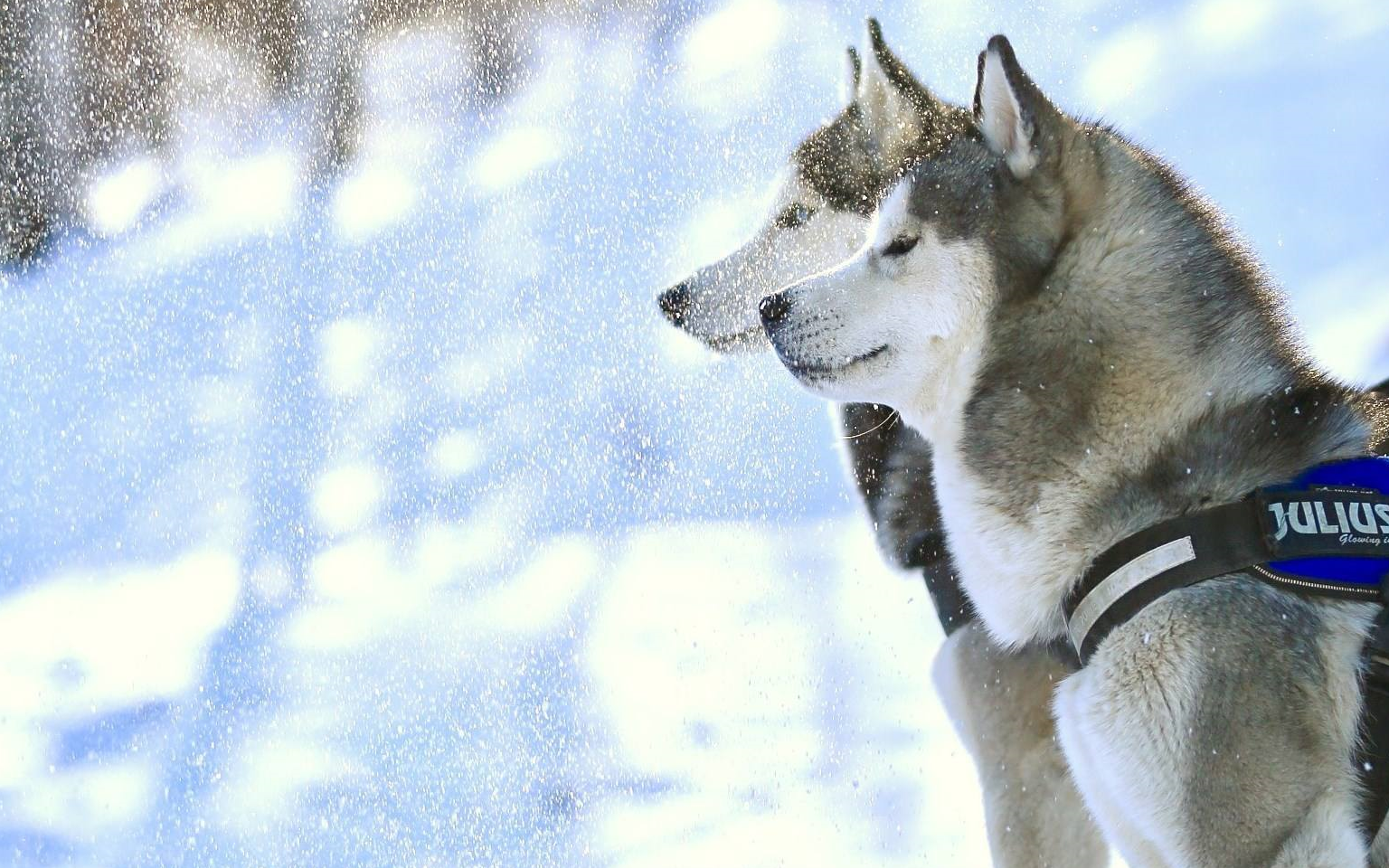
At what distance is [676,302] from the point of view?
4086 mm

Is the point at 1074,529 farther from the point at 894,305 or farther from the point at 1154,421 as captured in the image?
the point at 894,305

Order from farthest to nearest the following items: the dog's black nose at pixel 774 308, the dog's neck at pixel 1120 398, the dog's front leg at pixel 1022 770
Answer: the dog's front leg at pixel 1022 770, the dog's black nose at pixel 774 308, the dog's neck at pixel 1120 398

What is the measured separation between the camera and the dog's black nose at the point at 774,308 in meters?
2.73

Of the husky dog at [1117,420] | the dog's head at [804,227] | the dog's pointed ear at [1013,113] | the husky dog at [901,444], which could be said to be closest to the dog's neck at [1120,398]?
the husky dog at [1117,420]

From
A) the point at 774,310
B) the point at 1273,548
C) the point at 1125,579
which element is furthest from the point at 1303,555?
the point at 774,310

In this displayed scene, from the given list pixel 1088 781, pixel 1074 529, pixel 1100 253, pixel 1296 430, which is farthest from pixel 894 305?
pixel 1088 781

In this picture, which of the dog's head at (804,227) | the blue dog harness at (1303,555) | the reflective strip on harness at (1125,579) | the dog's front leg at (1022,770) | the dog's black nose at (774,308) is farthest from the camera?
the dog's head at (804,227)

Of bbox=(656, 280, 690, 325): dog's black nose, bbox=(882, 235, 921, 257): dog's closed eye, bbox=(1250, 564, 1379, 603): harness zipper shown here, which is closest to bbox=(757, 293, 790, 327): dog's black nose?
bbox=(882, 235, 921, 257): dog's closed eye

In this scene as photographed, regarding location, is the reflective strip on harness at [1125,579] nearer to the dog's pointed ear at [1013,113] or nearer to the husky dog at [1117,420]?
the husky dog at [1117,420]

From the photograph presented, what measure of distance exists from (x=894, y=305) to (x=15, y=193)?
6688 mm

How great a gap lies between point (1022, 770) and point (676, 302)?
5.96ft

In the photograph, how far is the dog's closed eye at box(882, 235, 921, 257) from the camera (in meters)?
2.61

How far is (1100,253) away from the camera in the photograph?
8.08ft

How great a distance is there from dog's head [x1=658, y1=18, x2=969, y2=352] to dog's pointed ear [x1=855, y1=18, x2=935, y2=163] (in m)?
0.01
